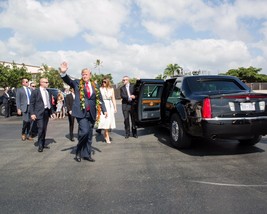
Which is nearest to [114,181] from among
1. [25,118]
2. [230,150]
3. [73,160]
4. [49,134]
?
[73,160]

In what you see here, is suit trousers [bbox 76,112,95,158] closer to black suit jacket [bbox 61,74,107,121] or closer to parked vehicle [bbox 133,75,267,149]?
black suit jacket [bbox 61,74,107,121]

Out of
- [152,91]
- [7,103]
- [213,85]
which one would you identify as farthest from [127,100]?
[7,103]

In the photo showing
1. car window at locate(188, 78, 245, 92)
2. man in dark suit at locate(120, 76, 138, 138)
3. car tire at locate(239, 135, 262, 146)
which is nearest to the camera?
car window at locate(188, 78, 245, 92)

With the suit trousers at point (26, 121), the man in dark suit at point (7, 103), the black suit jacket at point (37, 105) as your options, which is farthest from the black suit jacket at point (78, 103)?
the man in dark suit at point (7, 103)

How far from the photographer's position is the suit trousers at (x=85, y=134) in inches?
231

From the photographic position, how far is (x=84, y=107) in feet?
19.2

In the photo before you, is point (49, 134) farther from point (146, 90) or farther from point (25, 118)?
point (146, 90)

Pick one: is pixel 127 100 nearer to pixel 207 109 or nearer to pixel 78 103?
pixel 78 103

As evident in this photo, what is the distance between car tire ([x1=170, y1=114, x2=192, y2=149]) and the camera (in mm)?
6602

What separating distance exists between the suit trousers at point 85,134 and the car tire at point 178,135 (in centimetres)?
191

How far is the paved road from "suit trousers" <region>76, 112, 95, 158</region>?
0.25m

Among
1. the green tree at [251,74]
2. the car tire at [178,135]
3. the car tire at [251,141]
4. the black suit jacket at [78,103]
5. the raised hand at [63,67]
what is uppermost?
the green tree at [251,74]

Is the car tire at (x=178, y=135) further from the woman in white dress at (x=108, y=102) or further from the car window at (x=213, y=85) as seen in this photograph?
the woman in white dress at (x=108, y=102)

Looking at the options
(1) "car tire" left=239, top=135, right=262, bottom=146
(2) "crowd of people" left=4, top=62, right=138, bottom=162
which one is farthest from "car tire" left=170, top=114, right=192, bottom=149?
(2) "crowd of people" left=4, top=62, right=138, bottom=162
